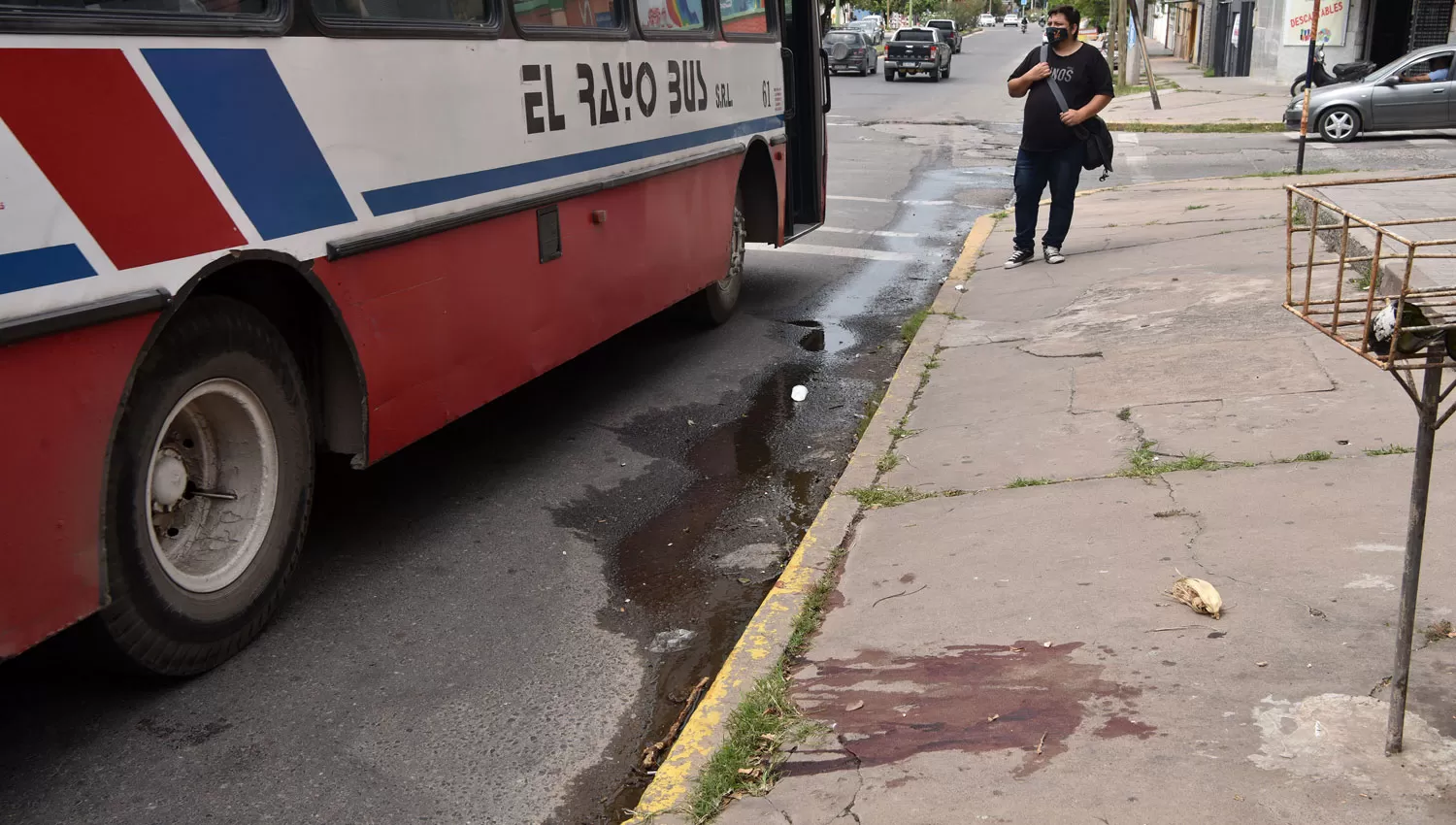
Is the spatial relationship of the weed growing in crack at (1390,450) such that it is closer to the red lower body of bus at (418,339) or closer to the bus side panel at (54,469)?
the red lower body of bus at (418,339)

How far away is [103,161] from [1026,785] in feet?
9.44

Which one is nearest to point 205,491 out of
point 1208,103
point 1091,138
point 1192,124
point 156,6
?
point 156,6

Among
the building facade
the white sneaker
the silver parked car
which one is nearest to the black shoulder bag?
the white sneaker

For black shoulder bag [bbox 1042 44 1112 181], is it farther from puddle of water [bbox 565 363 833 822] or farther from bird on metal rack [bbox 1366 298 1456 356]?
bird on metal rack [bbox 1366 298 1456 356]

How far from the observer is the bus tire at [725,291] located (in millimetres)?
8727

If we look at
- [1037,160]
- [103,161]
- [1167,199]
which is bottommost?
[1167,199]

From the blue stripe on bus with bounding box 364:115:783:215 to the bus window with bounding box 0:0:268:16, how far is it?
751mm

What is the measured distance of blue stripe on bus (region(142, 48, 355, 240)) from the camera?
3.72 meters

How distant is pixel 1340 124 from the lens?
19828 mm

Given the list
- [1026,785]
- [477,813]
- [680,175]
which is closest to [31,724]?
[477,813]

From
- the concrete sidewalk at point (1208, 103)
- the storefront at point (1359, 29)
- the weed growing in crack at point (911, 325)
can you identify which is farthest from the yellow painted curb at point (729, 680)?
the storefront at point (1359, 29)

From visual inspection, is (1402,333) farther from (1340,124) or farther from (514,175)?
(1340,124)

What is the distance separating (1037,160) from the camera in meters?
9.84

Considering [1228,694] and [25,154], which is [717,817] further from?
[25,154]
